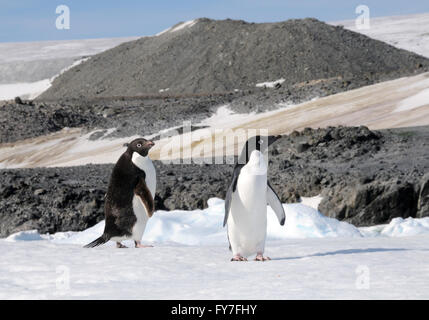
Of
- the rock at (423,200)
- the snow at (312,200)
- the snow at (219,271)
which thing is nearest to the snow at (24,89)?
the snow at (312,200)

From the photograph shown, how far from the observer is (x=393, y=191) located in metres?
12.2

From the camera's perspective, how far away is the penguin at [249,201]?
23.0ft

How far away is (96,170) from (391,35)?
198 feet

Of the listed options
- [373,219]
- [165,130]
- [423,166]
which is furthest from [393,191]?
[165,130]

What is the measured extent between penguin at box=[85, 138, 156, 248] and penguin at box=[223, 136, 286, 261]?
114 centimetres

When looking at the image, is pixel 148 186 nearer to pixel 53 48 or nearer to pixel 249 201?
pixel 249 201

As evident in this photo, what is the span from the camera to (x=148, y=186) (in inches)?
323

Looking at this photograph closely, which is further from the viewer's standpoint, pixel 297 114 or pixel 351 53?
pixel 351 53

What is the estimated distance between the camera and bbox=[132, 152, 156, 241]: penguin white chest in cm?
820

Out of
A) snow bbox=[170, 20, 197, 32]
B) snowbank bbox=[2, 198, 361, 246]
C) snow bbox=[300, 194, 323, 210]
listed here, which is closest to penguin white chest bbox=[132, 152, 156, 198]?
snowbank bbox=[2, 198, 361, 246]

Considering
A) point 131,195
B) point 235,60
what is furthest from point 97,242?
point 235,60

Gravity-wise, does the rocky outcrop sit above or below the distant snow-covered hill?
below

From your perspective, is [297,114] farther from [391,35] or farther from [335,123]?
[391,35]

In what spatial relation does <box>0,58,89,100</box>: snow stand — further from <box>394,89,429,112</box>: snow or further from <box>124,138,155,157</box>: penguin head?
<box>124,138,155,157</box>: penguin head
